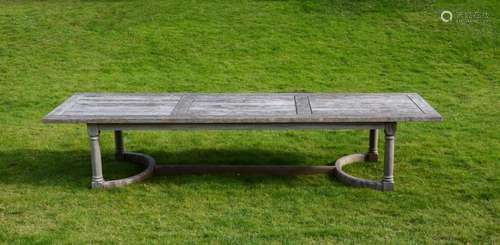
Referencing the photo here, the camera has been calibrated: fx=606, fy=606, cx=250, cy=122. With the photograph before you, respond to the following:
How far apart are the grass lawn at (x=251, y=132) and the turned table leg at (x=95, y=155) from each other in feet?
0.38

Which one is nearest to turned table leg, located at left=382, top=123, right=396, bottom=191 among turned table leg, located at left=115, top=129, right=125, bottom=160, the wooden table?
the wooden table

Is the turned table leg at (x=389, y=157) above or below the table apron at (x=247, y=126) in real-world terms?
below

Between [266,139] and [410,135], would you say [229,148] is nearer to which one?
[266,139]

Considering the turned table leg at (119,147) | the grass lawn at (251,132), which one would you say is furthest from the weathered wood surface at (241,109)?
the grass lawn at (251,132)

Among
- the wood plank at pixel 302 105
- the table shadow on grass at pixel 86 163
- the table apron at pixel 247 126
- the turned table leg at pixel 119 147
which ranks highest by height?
the wood plank at pixel 302 105

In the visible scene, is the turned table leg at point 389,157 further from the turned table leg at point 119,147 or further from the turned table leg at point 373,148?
the turned table leg at point 119,147

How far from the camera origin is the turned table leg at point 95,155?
590cm

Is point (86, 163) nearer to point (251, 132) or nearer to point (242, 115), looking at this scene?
point (242, 115)

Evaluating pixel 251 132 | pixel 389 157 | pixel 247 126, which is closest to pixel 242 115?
pixel 247 126

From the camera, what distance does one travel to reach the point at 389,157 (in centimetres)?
596

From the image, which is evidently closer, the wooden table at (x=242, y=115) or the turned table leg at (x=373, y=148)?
the wooden table at (x=242, y=115)

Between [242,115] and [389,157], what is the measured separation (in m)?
1.51

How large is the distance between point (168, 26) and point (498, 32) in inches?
298

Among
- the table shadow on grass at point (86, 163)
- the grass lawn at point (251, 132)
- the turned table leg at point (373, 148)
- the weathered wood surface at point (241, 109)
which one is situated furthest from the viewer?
the turned table leg at point (373, 148)
